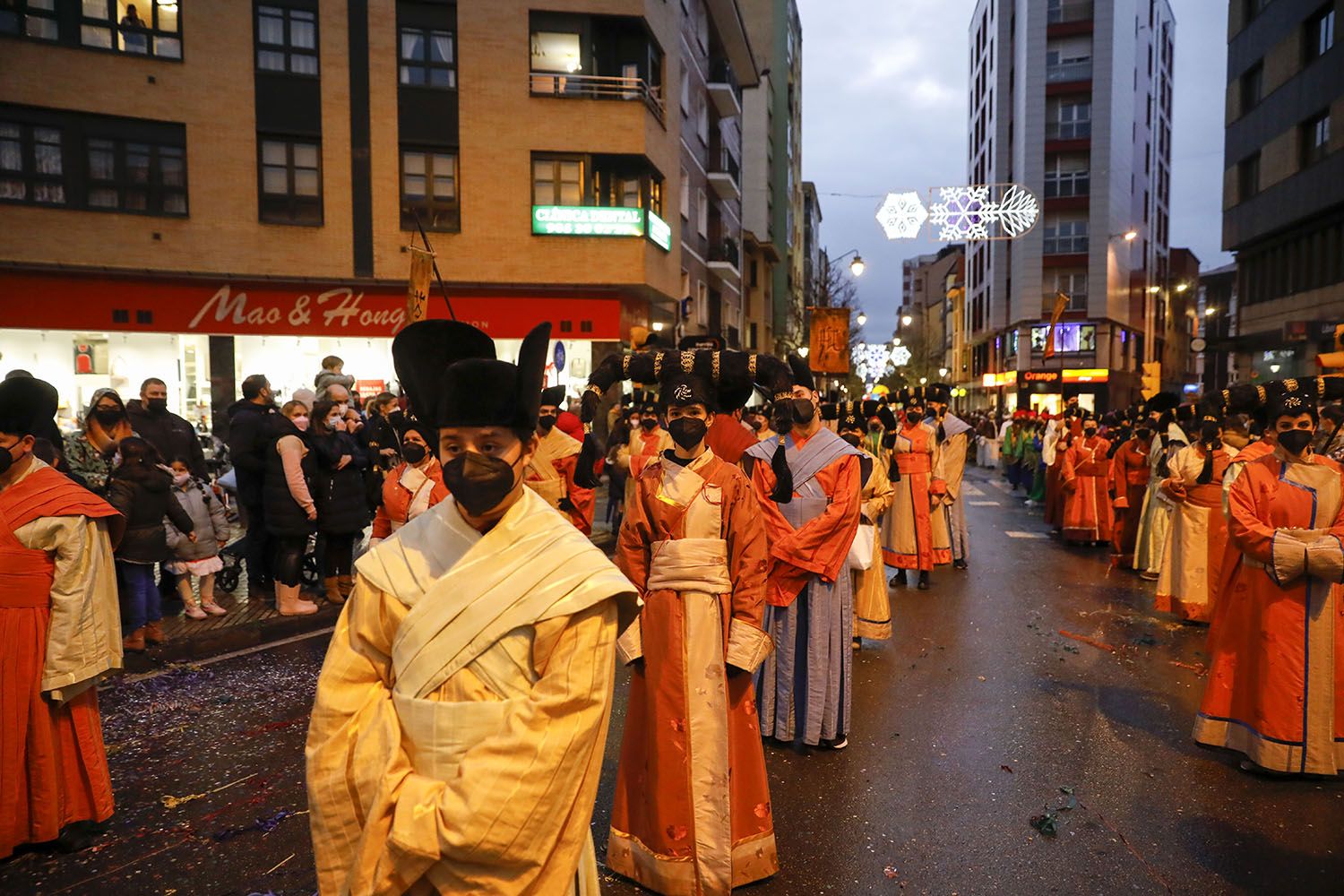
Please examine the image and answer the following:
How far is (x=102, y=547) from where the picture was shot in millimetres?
4234

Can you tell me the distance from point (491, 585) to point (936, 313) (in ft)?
312

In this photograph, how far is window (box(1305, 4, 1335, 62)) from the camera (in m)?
24.0

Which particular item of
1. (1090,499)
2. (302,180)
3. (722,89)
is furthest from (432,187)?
(1090,499)

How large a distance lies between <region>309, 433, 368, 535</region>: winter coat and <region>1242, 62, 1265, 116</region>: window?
31848 millimetres

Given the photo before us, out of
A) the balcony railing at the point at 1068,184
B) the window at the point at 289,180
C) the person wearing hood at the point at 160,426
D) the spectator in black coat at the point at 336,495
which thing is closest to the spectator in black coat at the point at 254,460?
the spectator in black coat at the point at 336,495

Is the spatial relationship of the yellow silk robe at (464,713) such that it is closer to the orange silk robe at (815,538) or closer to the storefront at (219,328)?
the orange silk robe at (815,538)

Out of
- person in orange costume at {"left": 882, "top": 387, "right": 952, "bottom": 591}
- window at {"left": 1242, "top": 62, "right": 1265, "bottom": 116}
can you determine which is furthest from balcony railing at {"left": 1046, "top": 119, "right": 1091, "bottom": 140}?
person in orange costume at {"left": 882, "top": 387, "right": 952, "bottom": 591}

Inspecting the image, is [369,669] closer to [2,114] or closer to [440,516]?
[440,516]

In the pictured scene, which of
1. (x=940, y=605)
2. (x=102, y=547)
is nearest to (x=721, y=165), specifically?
(x=940, y=605)

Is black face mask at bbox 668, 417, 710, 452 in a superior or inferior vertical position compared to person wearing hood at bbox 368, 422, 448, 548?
superior

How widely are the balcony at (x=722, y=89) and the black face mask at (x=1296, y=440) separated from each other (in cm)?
2744

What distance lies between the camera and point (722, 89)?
30031 mm

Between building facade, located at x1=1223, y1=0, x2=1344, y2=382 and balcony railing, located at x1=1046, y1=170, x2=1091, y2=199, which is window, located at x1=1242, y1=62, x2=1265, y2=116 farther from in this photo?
balcony railing, located at x1=1046, y1=170, x2=1091, y2=199

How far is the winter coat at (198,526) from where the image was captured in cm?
835
